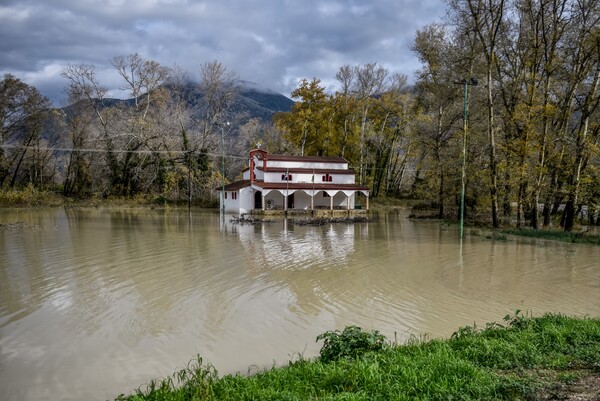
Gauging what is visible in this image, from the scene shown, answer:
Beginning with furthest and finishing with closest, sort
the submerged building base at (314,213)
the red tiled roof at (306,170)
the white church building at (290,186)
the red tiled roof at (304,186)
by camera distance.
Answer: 1. the red tiled roof at (306,170)
2. the white church building at (290,186)
3. the red tiled roof at (304,186)
4. the submerged building base at (314,213)

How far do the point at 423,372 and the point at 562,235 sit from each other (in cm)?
1968

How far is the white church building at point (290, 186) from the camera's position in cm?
3956

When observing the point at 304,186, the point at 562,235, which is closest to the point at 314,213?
the point at 304,186

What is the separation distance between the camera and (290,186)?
39.4m

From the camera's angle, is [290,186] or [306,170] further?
[306,170]

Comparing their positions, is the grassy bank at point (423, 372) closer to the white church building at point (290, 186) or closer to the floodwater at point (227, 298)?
the floodwater at point (227, 298)

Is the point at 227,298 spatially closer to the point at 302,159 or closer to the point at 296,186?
the point at 296,186

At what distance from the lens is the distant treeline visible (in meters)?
23.1

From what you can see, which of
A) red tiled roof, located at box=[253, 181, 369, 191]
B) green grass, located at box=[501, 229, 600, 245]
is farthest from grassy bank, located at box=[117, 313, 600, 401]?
red tiled roof, located at box=[253, 181, 369, 191]

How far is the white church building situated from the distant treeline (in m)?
6.42

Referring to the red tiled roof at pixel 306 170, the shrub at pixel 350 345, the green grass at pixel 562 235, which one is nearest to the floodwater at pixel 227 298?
the shrub at pixel 350 345

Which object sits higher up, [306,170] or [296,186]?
[306,170]

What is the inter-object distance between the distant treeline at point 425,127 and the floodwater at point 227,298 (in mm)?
6969

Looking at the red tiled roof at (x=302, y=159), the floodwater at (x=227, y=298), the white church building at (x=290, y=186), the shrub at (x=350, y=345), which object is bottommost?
the floodwater at (x=227, y=298)
